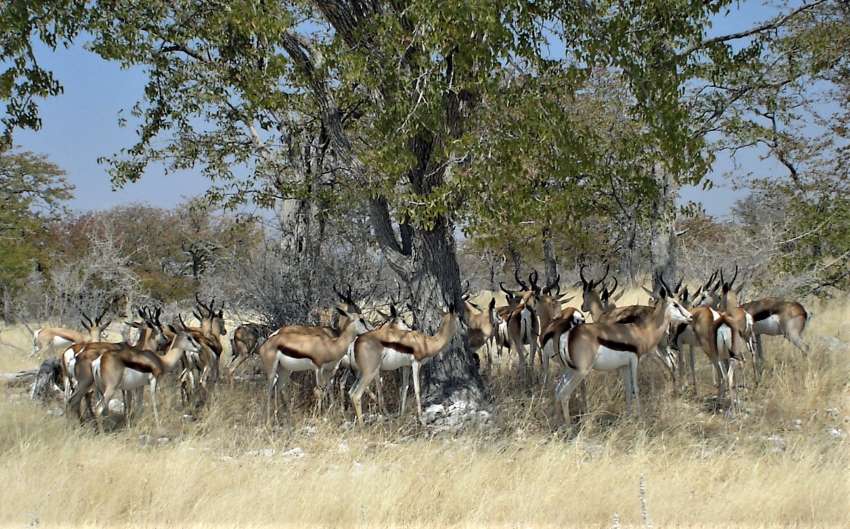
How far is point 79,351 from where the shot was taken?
8914mm

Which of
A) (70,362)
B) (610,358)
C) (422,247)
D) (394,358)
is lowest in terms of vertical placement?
(610,358)

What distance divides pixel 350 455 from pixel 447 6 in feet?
13.0

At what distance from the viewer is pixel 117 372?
8.34 m

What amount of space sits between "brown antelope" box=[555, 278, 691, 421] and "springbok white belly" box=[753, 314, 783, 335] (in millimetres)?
3024

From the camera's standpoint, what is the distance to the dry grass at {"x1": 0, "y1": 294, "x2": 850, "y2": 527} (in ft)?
17.4

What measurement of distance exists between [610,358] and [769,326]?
12.8 ft

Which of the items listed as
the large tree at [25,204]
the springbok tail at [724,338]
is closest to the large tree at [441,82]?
the springbok tail at [724,338]

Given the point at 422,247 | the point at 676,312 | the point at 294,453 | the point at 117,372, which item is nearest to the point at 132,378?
the point at 117,372

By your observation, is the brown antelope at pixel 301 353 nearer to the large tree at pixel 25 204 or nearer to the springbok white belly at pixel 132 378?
the springbok white belly at pixel 132 378

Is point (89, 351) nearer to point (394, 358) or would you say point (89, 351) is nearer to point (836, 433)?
point (394, 358)

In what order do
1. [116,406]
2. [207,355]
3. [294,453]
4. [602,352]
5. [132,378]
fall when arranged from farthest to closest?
1. [116,406]
2. [207,355]
3. [132,378]
4. [602,352]
5. [294,453]

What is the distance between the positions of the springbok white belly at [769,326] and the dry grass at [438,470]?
5.82ft

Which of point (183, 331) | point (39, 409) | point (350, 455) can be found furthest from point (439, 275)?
point (39, 409)

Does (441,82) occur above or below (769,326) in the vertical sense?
above
